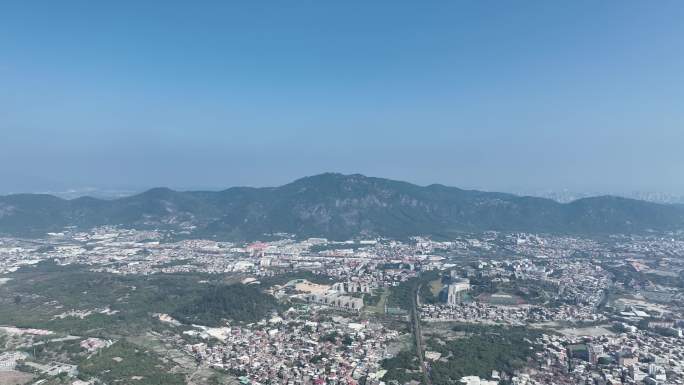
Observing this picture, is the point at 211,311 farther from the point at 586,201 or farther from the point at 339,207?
the point at 586,201

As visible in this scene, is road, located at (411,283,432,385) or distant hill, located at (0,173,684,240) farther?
distant hill, located at (0,173,684,240)

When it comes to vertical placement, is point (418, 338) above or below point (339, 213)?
below

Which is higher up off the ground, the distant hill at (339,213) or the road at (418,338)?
the distant hill at (339,213)

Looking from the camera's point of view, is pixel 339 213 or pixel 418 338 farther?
pixel 339 213

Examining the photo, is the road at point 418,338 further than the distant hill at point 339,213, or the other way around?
the distant hill at point 339,213

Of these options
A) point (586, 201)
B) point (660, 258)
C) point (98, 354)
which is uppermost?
point (586, 201)

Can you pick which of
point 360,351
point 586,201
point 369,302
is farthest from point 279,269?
point 586,201

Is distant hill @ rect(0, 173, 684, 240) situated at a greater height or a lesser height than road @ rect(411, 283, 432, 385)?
greater

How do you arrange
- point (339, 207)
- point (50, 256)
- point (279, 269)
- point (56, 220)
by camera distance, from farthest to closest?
point (339, 207) < point (56, 220) < point (50, 256) < point (279, 269)
